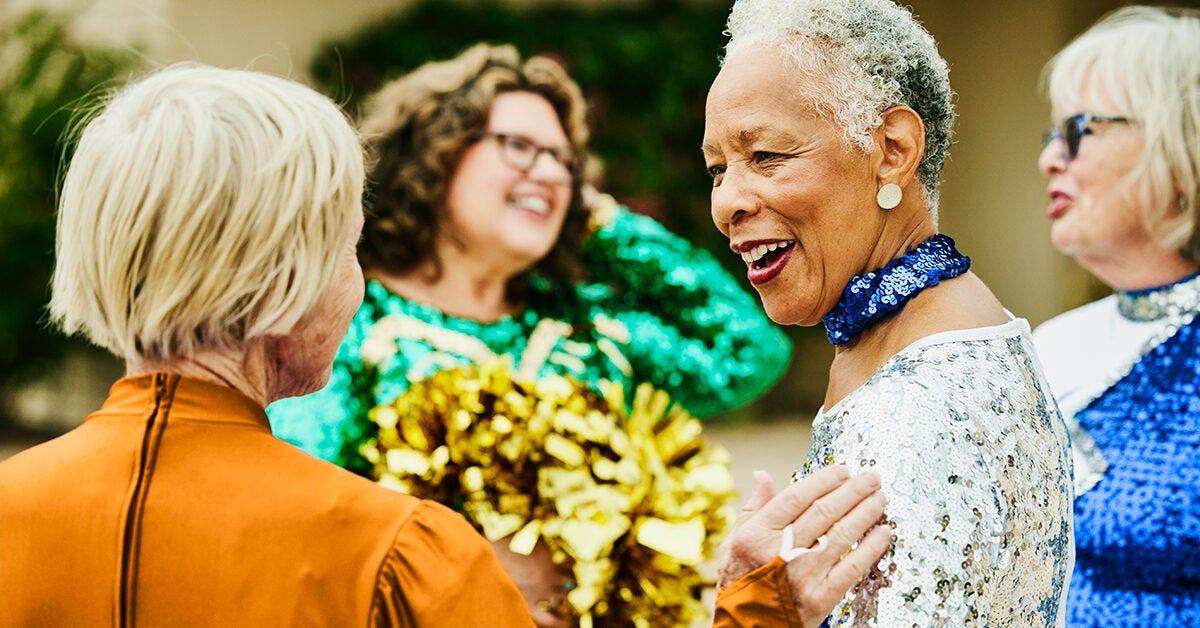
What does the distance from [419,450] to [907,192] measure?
4.63 feet

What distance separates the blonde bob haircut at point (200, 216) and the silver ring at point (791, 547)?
28.9 inches

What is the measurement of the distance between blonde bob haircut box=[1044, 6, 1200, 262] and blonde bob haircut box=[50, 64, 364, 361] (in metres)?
2.05

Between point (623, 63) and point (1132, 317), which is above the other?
point (623, 63)

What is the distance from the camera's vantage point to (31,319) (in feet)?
27.9

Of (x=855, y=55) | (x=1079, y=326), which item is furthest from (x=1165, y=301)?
(x=855, y=55)

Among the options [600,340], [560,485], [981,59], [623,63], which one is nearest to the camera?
[560,485]

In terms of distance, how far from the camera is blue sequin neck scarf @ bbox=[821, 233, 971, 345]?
1690 millimetres

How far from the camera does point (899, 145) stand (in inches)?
67.8

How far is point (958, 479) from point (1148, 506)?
121 centimetres

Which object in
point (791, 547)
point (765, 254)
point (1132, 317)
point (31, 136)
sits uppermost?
point (1132, 317)

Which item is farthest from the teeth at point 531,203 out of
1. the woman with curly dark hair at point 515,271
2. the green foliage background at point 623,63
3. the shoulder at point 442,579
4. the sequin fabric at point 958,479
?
the green foliage background at point 623,63

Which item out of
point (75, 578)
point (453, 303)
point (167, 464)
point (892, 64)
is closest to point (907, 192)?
point (892, 64)

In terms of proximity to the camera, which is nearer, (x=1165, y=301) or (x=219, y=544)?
(x=219, y=544)

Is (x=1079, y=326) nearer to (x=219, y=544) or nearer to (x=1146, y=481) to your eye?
(x=1146, y=481)
